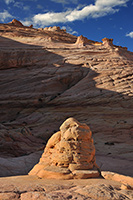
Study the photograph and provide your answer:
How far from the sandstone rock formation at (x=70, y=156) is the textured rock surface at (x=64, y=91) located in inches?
382

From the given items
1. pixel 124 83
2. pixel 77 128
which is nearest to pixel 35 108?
pixel 124 83

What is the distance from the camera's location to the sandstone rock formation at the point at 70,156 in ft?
27.0

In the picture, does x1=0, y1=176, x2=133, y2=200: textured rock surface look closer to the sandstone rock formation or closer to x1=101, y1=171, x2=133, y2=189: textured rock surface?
x1=101, y1=171, x2=133, y2=189: textured rock surface

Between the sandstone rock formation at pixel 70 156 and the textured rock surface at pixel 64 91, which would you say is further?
the textured rock surface at pixel 64 91

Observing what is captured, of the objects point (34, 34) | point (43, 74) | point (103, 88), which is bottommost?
point (103, 88)

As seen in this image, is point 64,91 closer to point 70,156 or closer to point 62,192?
point 70,156

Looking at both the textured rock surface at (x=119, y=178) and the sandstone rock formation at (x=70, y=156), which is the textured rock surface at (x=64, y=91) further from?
the textured rock surface at (x=119, y=178)

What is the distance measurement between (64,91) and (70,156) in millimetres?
22764

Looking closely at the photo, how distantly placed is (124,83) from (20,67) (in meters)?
19.8

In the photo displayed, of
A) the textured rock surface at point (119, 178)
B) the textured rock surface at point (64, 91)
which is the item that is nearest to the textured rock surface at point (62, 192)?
the textured rock surface at point (119, 178)

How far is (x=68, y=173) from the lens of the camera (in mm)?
8141

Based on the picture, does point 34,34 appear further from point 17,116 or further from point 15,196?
point 15,196

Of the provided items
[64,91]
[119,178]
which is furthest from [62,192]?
[64,91]

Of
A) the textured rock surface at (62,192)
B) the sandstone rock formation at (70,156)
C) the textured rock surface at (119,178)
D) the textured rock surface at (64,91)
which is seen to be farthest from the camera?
the textured rock surface at (64,91)
